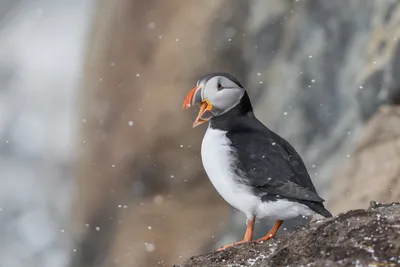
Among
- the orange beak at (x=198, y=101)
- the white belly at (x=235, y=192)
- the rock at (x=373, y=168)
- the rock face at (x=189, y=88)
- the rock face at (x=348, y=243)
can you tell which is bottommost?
→ the rock face at (x=348, y=243)

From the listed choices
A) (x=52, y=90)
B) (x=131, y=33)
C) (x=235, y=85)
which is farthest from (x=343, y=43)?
(x=52, y=90)

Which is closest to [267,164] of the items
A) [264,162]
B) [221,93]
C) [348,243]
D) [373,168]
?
[264,162]

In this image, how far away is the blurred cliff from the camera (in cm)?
664

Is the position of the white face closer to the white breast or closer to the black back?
the black back

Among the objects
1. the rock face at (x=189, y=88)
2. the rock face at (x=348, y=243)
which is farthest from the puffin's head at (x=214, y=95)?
the rock face at (x=189, y=88)

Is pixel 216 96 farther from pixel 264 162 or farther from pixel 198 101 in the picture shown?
pixel 264 162

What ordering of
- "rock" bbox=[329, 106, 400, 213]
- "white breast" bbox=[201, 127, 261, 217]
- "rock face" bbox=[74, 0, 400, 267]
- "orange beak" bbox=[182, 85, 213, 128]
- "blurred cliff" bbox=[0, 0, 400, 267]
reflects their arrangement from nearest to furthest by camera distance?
"white breast" bbox=[201, 127, 261, 217], "orange beak" bbox=[182, 85, 213, 128], "rock" bbox=[329, 106, 400, 213], "blurred cliff" bbox=[0, 0, 400, 267], "rock face" bbox=[74, 0, 400, 267]

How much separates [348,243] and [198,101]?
144 cm

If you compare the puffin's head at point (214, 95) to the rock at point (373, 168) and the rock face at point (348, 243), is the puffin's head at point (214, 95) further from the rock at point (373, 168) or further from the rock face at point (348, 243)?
the rock at point (373, 168)

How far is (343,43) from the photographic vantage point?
270 inches

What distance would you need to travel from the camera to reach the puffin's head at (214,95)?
351cm

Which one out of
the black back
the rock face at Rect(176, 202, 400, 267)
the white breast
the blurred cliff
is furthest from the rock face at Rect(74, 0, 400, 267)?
the rock face at Rect(176, 202, 400, 267)

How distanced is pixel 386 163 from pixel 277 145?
3051 mm

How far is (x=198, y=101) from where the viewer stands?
3527 mm
